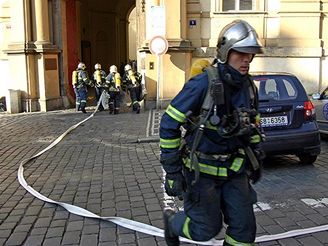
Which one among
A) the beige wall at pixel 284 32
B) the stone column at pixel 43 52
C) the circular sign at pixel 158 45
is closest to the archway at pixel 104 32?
the stone column at pixel 43 52

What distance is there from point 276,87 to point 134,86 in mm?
8333

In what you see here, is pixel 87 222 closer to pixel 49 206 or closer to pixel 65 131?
pixel 49 206

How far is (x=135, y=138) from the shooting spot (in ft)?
33.4

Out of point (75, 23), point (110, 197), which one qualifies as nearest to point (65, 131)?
point (110, 197)

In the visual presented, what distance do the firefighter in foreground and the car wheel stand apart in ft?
13.9

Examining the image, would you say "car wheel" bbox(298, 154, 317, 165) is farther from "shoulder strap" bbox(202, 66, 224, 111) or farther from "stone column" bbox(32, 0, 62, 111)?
"stone column" bbox(32, 0, 62, 111)

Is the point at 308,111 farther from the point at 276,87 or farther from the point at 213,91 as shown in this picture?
the point at 213,91

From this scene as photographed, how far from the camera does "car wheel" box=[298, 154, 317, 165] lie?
24.1ft

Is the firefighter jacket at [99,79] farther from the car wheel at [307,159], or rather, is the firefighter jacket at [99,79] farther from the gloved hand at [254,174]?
the gloved hand at [254,174]

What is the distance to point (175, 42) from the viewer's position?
15.1 m

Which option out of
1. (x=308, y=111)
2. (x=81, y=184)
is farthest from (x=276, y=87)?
(x=81, y=184)

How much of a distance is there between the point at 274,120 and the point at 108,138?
4.52 metres

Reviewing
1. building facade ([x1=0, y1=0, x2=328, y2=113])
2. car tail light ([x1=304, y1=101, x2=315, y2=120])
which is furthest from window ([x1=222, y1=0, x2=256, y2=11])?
car tail light ([x1=304, y1=101, x2=315, y2=120])

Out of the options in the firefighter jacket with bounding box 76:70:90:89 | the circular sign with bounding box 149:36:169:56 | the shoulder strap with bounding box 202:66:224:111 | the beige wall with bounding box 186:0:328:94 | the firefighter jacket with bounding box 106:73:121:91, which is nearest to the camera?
the shoulder strap with bounding box 202:66:224:111
